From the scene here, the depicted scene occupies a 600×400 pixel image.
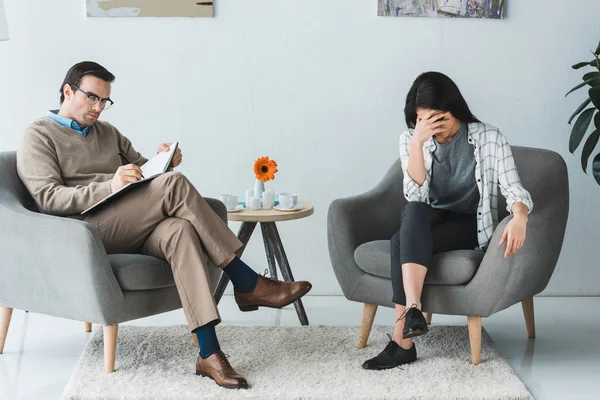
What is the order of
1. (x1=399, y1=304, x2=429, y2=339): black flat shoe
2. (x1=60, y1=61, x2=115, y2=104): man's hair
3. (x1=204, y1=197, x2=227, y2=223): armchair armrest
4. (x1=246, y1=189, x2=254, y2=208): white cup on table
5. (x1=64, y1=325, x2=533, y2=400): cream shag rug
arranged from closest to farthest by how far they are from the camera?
(x1=64, y1=325, x2=533, y2=400): cream shag rug < (x1=399, y1=304, x2=429, y2=339): black flat shoe < (x1=60, y1=61, x2=115, y2=104): man's hair < (x1=204, y1=197, x2=227, y2=223): armchair armrest < (x1=246, y1=189, x2=254, y2=208): white cup on table

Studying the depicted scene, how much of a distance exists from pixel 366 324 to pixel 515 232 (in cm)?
71

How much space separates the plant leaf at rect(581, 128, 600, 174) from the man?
1526mm

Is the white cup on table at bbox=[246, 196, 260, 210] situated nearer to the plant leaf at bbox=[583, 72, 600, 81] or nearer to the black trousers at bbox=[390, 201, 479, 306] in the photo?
the black trousers at bbox=[390, 201, 479, 306]

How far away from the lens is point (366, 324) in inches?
125

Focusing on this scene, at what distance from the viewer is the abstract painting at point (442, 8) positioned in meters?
3.90

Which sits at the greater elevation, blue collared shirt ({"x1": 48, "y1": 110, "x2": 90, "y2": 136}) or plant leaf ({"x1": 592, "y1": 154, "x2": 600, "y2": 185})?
blue collared shirt ({"x1": 48, "y1": 110, "x2": 90, "y2": 136})

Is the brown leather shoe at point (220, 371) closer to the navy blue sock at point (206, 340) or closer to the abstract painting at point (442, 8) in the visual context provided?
the navy blue sock at point (206, 340)

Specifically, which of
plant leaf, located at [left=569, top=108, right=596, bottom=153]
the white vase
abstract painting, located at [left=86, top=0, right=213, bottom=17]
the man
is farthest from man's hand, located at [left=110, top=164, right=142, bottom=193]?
plant leaf, located at [left=569, top=108, right=596, bottom=153]

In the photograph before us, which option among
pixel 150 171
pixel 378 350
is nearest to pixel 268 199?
pixel 150 171

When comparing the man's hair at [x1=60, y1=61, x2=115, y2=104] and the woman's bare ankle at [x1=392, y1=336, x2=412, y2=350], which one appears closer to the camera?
the woman's bare ankle at [x1=392, y1=336, x2=412, y2=350]

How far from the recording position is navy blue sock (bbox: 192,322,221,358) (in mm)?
2828

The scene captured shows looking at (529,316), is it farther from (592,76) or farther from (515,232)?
(592,76)

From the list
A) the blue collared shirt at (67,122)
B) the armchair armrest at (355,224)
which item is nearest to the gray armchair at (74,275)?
the blue collared shirt at (67,122)

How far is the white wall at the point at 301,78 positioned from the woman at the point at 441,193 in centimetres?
91
